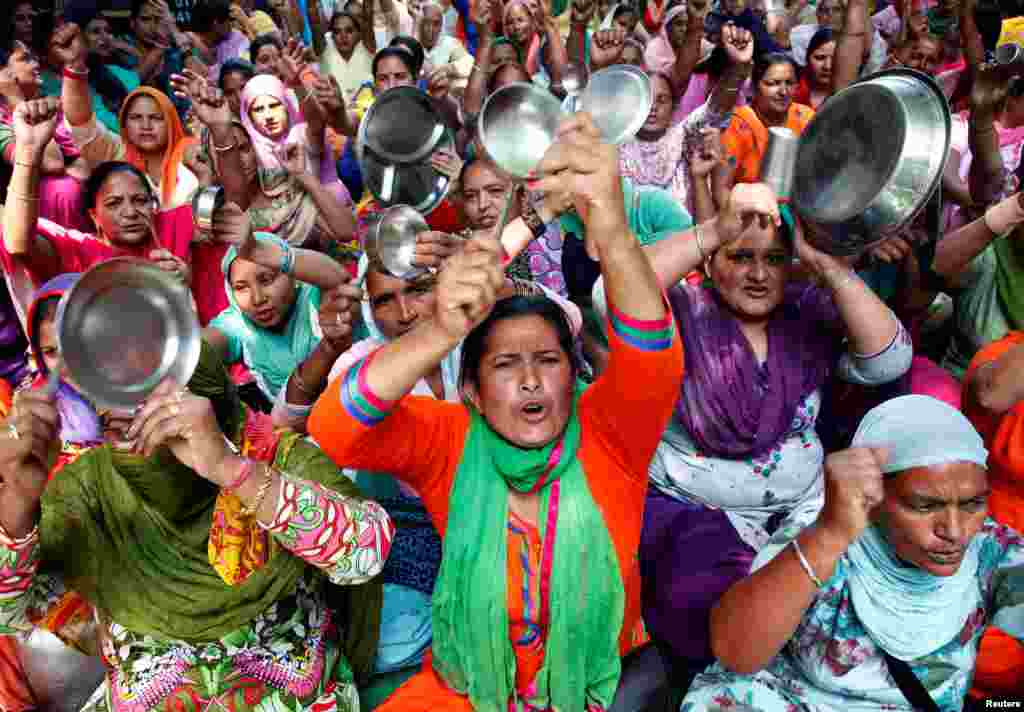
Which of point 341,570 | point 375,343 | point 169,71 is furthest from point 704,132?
point 169,71

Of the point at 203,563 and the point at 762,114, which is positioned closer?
the point at 203,563

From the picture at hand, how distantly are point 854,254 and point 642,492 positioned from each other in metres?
0.80

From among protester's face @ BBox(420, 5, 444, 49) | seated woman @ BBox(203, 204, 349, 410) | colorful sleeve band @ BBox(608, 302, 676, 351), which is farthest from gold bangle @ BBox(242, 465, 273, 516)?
protester's face @ BBox(420, 5, 444, 49)

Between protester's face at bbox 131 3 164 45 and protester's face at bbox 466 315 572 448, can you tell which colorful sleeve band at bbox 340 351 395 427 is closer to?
protester's face at bbox 466 315 572 448

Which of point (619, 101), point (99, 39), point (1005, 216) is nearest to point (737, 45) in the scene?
point (619, 101)

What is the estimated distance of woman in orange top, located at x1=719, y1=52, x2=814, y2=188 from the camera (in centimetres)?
379

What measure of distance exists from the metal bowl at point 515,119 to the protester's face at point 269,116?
2.13 metres

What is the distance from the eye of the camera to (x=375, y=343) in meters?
2.42

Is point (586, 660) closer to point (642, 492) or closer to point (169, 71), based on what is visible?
point (642, 492)

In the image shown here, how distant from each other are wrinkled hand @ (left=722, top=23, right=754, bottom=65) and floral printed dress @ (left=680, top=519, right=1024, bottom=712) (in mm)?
2546

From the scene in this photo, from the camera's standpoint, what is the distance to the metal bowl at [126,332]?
144cm

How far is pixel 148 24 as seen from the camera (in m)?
5.83

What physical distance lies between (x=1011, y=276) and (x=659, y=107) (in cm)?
180

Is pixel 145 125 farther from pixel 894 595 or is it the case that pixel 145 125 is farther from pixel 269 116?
pixel 894 595
